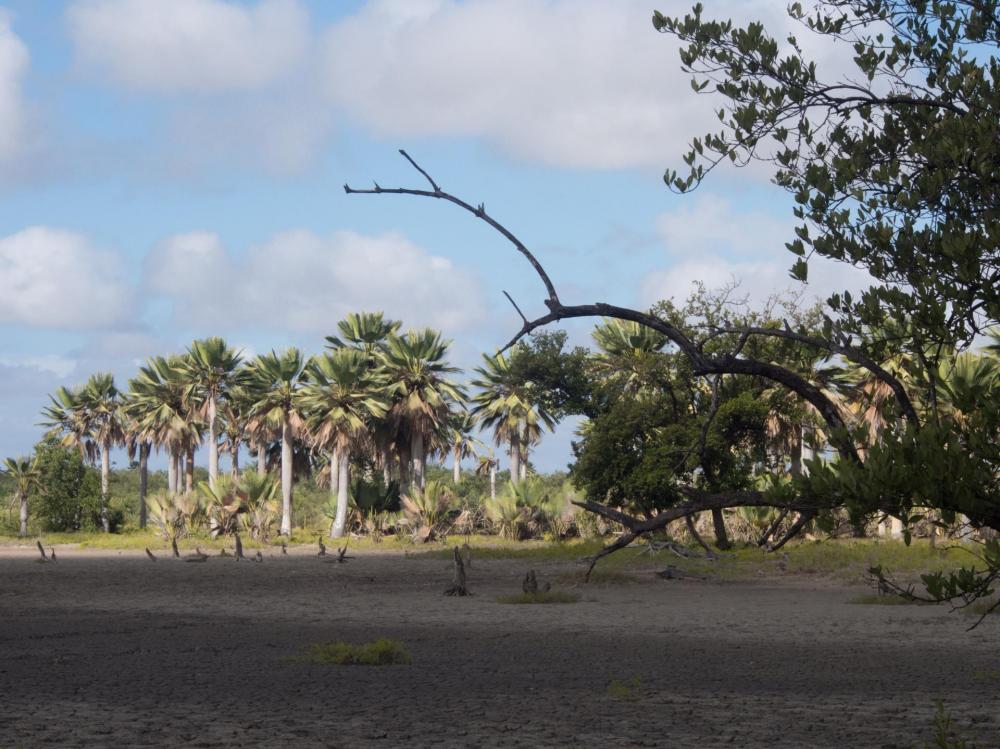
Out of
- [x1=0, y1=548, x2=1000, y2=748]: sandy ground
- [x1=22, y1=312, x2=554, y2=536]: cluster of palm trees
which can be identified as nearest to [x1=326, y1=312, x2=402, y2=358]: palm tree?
[x1=22, y1=312, x2=554, y2=536]: cluster of palm trees

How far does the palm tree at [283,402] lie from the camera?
54219 millimetres

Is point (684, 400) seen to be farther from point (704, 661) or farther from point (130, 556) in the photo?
point (704, 661)

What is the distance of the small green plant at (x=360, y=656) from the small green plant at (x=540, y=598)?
7878 mm

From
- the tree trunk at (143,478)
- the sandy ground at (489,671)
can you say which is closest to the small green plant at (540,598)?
the sandy ground at (489,671)

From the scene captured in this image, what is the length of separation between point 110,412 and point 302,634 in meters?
58.0

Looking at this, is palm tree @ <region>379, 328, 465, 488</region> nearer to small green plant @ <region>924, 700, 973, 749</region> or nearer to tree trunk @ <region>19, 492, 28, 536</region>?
tree trunk @ <region>19, 492, 28, 536</region>

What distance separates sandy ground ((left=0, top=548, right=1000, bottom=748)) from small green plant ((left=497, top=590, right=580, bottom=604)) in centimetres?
39

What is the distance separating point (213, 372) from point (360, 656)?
46506mm

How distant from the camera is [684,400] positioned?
3500 cm

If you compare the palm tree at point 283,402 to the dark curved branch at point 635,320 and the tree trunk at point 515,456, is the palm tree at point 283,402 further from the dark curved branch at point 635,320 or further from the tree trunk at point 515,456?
the dark curved branch at point 635,320

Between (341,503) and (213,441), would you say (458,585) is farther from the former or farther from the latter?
(213,441)

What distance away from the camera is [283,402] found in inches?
2152

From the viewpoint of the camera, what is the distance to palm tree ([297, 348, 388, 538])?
163 ft

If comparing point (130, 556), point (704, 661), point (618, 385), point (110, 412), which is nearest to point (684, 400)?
point (618, 385)
